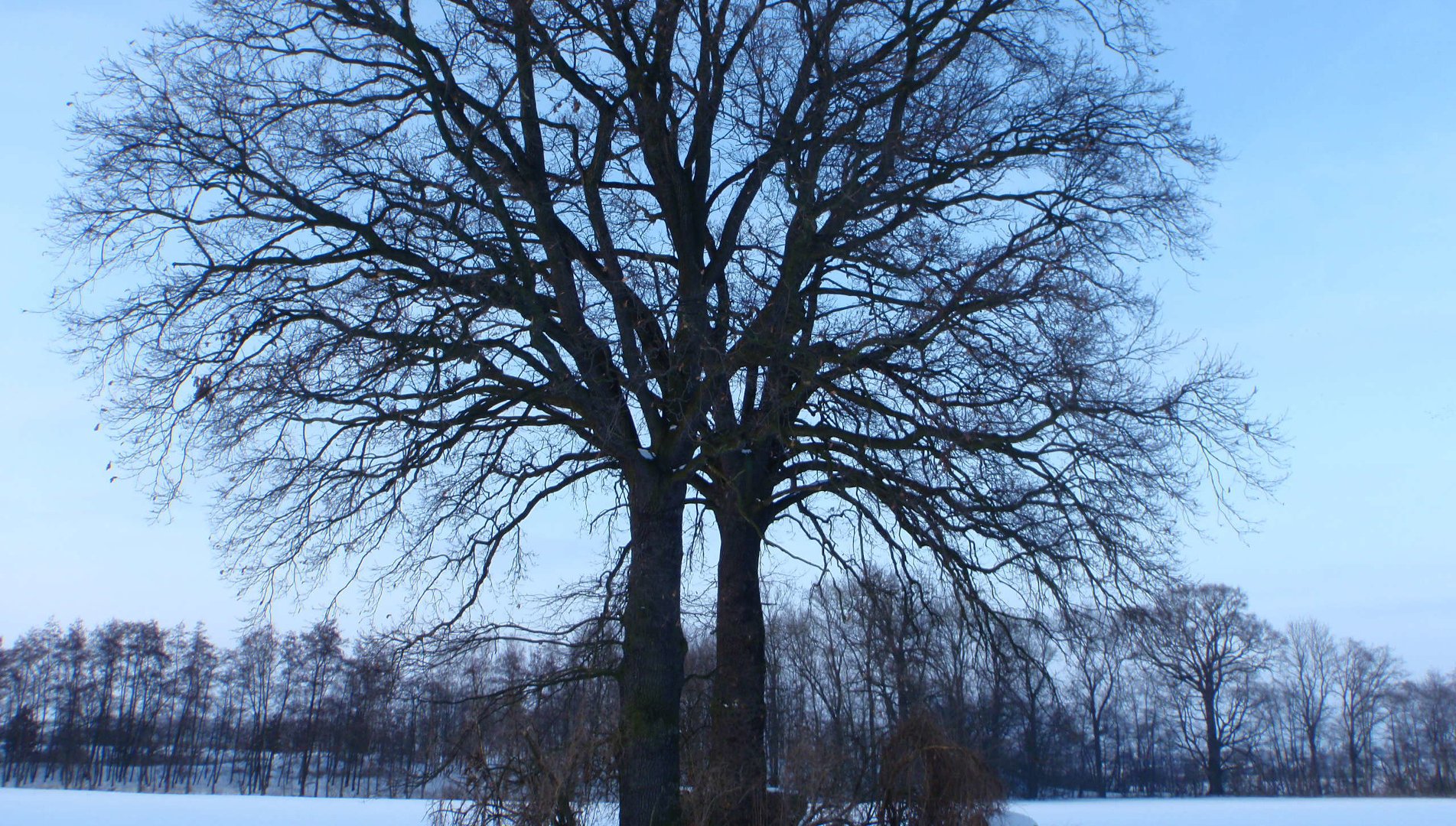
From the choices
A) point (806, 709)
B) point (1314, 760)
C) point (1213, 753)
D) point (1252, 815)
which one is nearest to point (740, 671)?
point (806, 709)

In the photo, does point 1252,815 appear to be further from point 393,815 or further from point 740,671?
point 393,815

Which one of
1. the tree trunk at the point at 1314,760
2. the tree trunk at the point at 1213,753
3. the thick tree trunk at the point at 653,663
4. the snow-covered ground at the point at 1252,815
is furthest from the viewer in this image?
the tree trunk at the point at 1314,760

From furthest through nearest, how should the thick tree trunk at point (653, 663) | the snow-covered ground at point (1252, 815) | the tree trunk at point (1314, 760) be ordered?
1. the tree trunk at point (1314, 760)
2. the snow-covered ground at point (1252, 815)
3. the thick tree trunk at point (653, 663)

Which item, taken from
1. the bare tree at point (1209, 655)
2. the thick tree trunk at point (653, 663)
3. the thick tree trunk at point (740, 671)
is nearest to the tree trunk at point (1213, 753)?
the bare tree at point (1209, 655)

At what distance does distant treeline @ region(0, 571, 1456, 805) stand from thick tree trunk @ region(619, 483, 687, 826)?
12.8 inches

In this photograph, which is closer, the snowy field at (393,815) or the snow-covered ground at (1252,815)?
the snowy field at (393,815)

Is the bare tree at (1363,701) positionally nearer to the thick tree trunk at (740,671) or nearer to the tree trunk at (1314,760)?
the tree trunk at (1314,760)

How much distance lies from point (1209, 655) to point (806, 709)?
22.5 m

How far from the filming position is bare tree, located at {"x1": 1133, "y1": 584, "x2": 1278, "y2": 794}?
11.0 meters

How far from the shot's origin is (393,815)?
22.0 metres

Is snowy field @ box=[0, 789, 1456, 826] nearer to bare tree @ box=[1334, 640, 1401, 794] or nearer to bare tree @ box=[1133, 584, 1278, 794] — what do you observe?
bare tree @ box=[1133, 584, 1278, 794]

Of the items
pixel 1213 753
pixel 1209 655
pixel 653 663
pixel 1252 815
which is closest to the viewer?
pixel 653 663

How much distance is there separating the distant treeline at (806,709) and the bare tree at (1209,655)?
0.08 m

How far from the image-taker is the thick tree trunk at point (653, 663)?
32.0 feet
